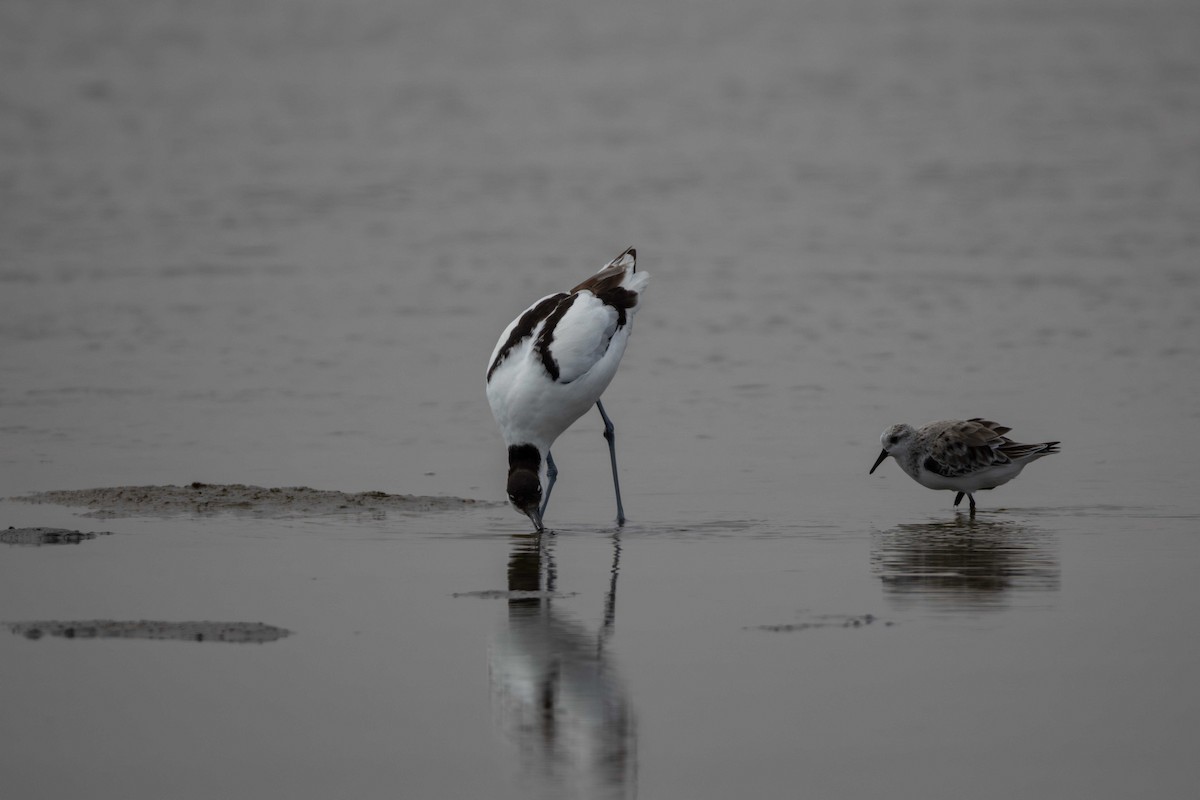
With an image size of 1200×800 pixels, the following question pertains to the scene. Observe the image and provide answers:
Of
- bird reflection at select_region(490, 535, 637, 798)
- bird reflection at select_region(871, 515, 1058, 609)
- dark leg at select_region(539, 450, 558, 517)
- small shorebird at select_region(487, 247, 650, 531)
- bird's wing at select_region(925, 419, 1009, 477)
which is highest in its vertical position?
small shorebird at select_region(487, 247, 650, 531)

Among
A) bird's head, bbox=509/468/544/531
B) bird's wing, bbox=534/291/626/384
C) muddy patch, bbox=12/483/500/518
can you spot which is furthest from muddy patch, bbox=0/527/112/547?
bird's wing, bbox=534/291/626/384

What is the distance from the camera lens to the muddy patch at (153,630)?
692 centimetres

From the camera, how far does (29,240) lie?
18.6 meters

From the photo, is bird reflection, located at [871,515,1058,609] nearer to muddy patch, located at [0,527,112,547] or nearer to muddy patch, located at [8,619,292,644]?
muddy patch, located at [8,619,292,644]

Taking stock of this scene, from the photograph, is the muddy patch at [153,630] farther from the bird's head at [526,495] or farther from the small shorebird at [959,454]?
the small shorebird at [959,454]

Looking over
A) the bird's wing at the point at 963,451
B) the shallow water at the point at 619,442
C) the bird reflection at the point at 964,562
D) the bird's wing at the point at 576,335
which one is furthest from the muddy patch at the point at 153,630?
the bird's wing at the point at 963,451

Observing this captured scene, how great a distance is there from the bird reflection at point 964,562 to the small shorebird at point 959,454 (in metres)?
0.27

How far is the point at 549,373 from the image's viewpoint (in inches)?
381

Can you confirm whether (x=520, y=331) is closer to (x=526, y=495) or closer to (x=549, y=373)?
(x=549, y=373)

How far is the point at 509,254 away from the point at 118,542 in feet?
32.1

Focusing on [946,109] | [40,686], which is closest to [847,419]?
[40,686]

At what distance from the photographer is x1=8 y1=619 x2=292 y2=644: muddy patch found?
6.92 meters

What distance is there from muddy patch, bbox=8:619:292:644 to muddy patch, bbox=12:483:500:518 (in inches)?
89.9

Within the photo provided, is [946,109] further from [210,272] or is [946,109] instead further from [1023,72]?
[210,272]
